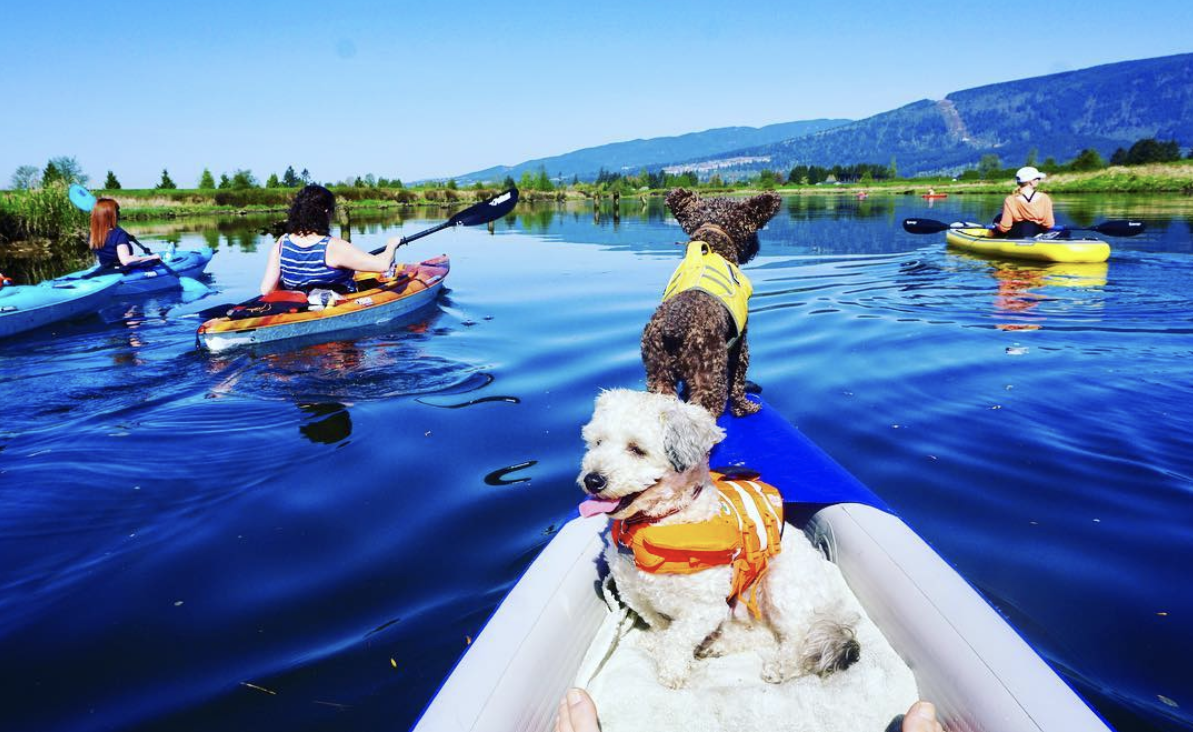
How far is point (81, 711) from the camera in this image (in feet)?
8.86

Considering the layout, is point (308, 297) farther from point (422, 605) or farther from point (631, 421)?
point (631, 421)

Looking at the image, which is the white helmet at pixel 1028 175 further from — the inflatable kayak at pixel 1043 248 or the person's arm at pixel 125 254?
the person's arm at pixel 125 254

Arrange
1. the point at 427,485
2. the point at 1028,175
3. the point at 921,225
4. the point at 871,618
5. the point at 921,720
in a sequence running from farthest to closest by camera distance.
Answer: the point at 921,225 < the point at 1028,175 < the point at 427,485 < the point at 871,618 < the point at 921,720

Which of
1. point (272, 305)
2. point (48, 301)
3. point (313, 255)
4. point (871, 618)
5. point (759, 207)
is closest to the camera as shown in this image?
point (871, 618)

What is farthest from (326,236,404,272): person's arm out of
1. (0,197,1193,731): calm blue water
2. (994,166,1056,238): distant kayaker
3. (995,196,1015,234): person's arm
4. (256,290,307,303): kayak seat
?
(995,196,1015,234): person's arm

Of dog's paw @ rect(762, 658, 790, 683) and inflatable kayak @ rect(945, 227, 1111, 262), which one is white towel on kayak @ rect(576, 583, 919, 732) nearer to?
dog's paw @ rect(762, 658, 790, 683)

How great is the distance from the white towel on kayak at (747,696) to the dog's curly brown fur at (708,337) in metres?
1.83

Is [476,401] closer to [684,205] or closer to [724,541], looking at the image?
[684,205]

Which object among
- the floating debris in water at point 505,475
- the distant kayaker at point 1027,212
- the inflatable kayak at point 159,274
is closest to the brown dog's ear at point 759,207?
the floating debris in water at point 505,475

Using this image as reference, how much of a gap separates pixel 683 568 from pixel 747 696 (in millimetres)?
583

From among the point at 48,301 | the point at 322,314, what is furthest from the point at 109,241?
the point at 322,314

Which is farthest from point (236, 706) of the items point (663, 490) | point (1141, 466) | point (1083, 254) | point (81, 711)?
point (1083, 254)

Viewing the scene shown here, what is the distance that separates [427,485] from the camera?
489 cm

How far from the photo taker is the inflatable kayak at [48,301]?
9.33 metres
